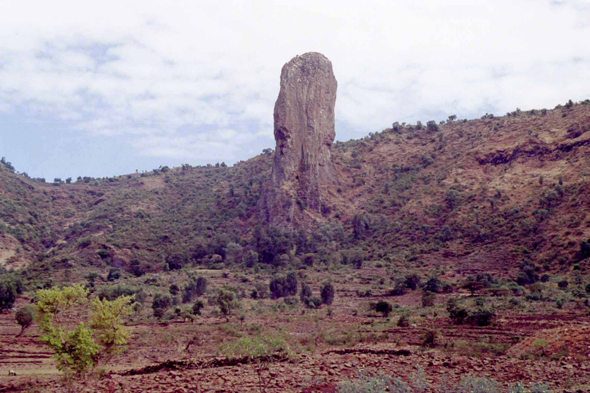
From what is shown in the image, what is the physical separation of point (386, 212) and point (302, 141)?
1425 centimetres

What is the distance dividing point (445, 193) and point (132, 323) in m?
38.0

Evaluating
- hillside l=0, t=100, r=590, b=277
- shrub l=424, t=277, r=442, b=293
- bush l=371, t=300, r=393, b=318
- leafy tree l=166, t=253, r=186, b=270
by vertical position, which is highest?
hillside l=0, t=100, r=590, b=277

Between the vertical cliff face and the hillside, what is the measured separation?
254 centimetres

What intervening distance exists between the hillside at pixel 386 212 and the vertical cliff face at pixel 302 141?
2.54m

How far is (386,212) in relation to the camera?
2327 inches

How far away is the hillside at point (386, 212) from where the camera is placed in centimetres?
4403

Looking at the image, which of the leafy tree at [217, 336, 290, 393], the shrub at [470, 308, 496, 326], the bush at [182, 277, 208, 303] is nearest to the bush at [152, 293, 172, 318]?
the bush at [182, 277, 208, 303]

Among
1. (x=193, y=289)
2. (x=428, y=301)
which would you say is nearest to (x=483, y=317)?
(x=428, y=301)

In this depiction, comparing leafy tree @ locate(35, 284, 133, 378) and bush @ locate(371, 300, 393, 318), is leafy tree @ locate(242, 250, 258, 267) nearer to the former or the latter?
bush @ locate(371, 300, 393, 318)

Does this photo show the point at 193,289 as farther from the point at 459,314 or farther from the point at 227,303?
the point at 459,314

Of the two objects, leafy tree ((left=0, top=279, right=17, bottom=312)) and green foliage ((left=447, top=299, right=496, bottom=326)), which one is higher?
leafy tree ((left=0, top=279, right=17, bottom=312))

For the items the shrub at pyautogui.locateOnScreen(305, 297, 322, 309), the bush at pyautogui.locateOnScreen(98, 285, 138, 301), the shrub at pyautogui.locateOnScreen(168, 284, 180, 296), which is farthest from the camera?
the shrub at pyautogui.locateOnScreen(168, 284, 180, 296)

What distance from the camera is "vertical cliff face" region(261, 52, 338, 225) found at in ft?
203

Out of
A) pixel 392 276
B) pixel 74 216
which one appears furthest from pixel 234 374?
pixel 74 216
